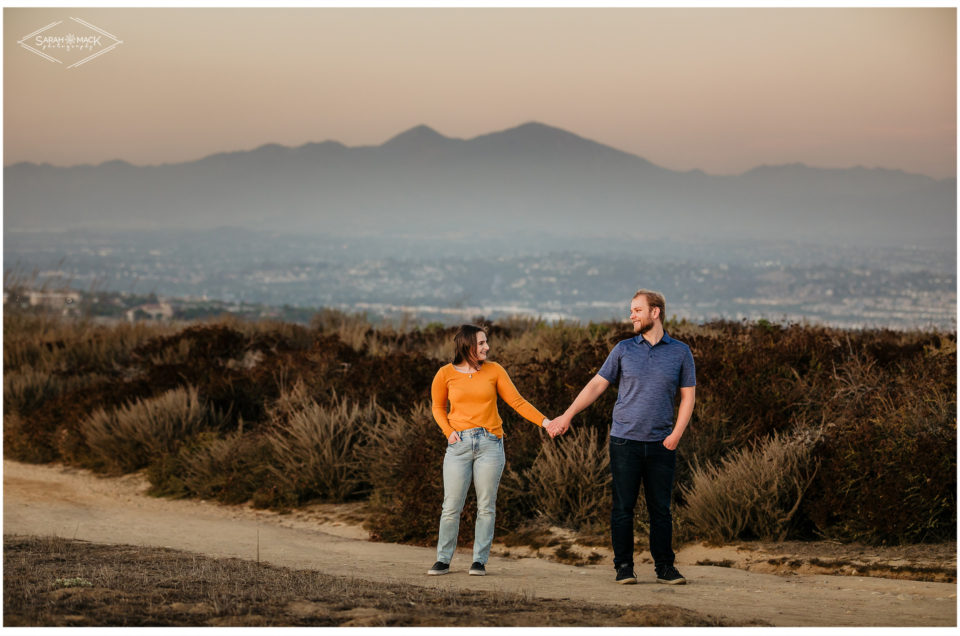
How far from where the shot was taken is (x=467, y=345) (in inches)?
265

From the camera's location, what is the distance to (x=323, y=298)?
12912cm

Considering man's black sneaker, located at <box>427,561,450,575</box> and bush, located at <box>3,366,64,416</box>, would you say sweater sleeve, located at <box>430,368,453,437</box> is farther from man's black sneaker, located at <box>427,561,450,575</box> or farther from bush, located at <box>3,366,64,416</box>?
bush, located at <box>3,366,64,416</box>

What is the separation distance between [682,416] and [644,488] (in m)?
0.60

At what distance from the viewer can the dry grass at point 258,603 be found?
5297 millimetres

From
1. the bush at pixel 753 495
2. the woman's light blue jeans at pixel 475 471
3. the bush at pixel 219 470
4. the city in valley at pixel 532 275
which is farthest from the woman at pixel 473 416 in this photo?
the city in valley at pixel 532 275

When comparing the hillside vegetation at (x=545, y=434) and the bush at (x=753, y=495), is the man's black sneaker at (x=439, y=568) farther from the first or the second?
the bush at (x=753, y=495)

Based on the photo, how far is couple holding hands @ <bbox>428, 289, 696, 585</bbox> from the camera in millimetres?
6531

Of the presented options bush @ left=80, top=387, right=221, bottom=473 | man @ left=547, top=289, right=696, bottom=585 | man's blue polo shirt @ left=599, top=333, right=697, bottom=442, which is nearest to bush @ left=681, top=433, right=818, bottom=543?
man @ left=547, top=289, right=696, bottom=585

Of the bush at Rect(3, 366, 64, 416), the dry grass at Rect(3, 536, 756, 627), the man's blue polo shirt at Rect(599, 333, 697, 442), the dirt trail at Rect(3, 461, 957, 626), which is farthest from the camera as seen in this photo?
the bush at Rect(3, 366, 64, 416)

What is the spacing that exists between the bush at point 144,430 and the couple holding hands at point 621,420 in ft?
24.3

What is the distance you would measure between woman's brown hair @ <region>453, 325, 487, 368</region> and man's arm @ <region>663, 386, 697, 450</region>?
1353 mm

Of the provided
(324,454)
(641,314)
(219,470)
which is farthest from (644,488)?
(219,470)
